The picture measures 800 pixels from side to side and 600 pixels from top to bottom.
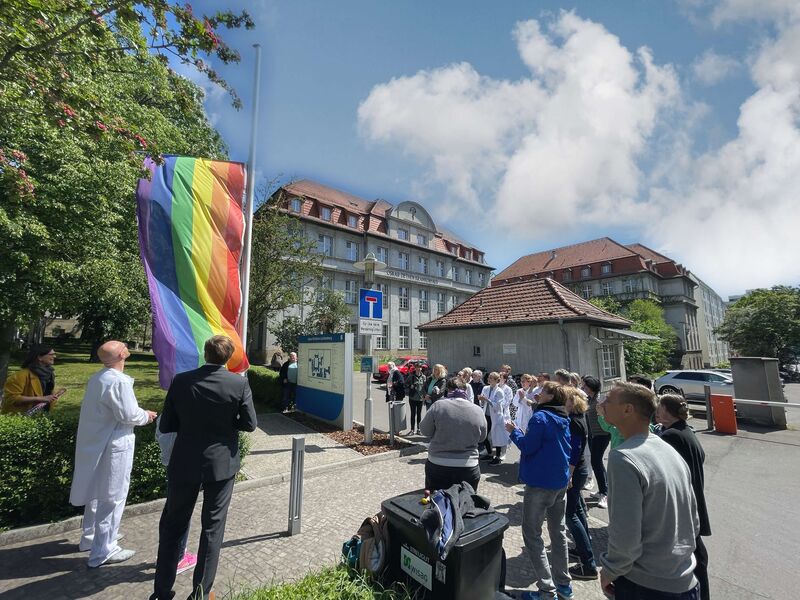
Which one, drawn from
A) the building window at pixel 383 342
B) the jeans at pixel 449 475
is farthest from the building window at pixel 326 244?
the jeans at pixel 449 475

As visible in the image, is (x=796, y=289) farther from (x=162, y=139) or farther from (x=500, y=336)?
(x=162, y=139)

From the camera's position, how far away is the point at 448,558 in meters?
2.62

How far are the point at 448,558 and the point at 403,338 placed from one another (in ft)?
129

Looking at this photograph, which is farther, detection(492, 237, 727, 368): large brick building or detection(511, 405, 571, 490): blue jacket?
detection(492, 237, 727, 368): large brick building

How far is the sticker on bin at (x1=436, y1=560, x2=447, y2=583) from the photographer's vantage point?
103 inches

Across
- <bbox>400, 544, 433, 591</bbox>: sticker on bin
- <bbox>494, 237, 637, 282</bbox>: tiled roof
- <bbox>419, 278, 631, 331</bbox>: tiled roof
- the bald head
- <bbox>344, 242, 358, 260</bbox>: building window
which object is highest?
<bbox>494, 237, 637, 282</bbox>: tiled roof

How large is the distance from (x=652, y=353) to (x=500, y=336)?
60.3 ft

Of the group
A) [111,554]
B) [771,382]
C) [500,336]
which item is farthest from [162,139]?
[771,382]

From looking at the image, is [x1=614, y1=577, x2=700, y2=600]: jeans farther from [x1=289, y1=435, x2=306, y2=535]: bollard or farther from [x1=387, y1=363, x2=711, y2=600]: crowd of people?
[x1=289, y1=435, x2=306, y2=535]: bollard

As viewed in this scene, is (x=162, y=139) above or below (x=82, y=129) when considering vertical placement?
above

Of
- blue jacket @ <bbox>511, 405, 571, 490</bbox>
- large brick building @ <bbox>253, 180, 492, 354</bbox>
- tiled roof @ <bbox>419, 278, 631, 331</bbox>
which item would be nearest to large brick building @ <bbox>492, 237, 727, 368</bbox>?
large brick building @ <bbox>253, 180, 492, 354</bbox>

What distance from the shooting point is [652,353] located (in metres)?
27.3

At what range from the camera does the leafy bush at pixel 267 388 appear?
12664mm

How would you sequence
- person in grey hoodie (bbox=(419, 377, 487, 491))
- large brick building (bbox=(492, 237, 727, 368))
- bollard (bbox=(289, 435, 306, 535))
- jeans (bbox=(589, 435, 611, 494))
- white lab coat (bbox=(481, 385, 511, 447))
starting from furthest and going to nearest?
large brick building (bbox=(492, 237, 727, 368)), white lab coat (bbox=(481, 385, 511, 447)), jeans (bbox=(589, 435, 611, 494)), bollard (bbox=(289, 435, 306, 535)), person in grey hoodie (bbox=(419, 377, 487, 491))
